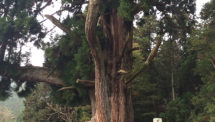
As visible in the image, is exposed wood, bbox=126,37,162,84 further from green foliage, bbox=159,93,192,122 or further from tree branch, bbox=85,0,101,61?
green foliage, bbox=159,93,192,122

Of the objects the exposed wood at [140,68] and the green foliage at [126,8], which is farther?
Answer: the exposed wood at [140,68]

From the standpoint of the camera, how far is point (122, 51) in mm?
9039

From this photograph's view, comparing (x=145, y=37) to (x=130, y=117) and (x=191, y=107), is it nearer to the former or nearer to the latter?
(x=191, y=107)

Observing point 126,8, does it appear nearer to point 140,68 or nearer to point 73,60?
point 140,68

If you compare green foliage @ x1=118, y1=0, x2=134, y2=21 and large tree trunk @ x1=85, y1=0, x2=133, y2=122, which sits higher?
green foliage @ x1=118, y1=0, x2=134, y2=21

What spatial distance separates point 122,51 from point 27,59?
3.19 metres

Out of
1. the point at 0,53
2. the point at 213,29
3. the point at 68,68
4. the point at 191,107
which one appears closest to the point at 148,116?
the point at 191,107

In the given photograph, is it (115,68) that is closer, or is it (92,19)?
(92,19)

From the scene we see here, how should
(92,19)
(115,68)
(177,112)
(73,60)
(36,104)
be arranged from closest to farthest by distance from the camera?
(92,19) < (115,68) < (73,60) < (177,112) < (36,104)

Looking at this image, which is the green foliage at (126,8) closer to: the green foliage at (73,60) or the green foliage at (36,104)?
the green foliage at (73,60)

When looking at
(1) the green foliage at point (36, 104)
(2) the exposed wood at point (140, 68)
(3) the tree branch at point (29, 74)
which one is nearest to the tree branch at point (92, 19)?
(2) the exposed wood at point (140, 68)

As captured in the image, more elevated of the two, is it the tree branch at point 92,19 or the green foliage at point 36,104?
the tree branch at point 92,19

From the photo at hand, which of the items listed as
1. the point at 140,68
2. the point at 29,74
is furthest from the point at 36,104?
the point at 140,68

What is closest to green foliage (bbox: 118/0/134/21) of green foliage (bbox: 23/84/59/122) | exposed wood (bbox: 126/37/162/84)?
exposed wood (bbox: 126/37/162/84)
